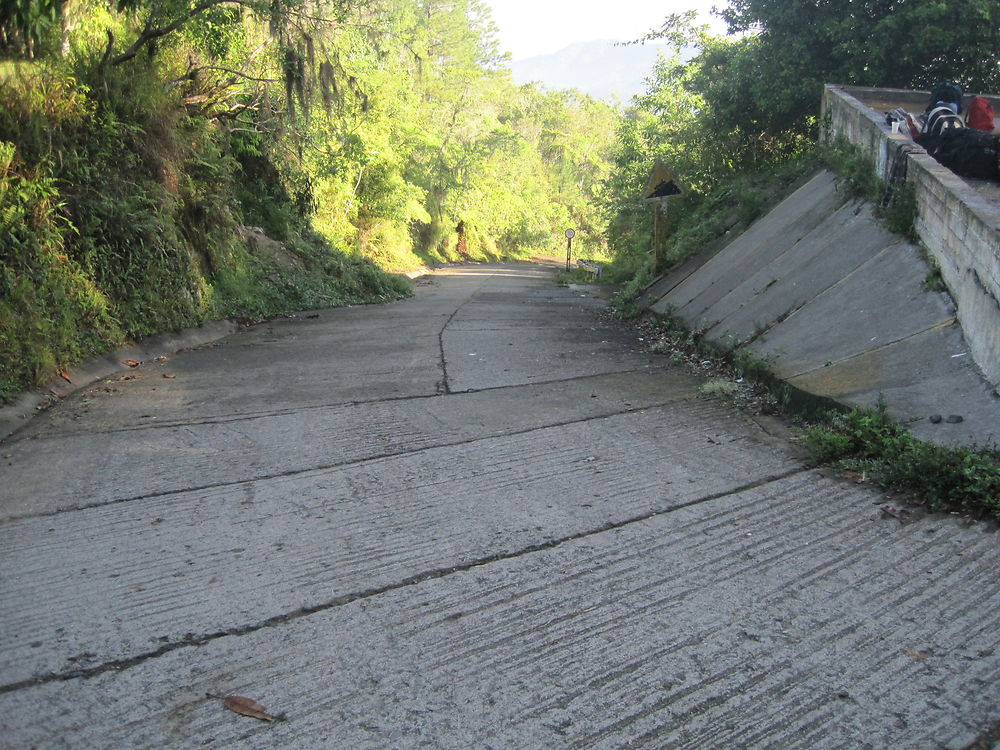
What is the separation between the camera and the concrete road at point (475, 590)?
2.73 meters

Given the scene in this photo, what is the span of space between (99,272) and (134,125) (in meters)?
2.22

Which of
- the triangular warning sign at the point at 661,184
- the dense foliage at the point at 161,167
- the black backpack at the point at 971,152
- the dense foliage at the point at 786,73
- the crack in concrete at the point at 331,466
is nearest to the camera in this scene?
the crack in concrete at the point at 331,466

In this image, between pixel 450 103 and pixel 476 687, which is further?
pixel 450 103

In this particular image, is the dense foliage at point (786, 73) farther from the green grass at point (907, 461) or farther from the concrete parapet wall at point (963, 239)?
the green grass at point (907, 461)

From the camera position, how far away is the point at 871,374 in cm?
588

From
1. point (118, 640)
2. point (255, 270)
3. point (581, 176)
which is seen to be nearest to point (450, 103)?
point (581, 176)

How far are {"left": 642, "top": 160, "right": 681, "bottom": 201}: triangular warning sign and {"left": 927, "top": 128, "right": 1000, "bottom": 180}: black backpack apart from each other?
178 inches

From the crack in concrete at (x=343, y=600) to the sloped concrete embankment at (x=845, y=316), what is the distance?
1309mm

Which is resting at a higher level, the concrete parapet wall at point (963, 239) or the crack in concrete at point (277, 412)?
the concrete parapet wall at point (963, 239)

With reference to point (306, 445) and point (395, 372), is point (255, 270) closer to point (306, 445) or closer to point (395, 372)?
point (395, 372)

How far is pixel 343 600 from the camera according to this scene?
351cm

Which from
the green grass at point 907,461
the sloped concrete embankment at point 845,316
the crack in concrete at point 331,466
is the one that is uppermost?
Result: the sloped concrete embankment at point 845,316

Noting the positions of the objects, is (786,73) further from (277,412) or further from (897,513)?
(897,513)

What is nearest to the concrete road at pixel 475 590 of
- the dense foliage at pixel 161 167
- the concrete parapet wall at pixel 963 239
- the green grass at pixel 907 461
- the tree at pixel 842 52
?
the green grass at pixel 907 461
